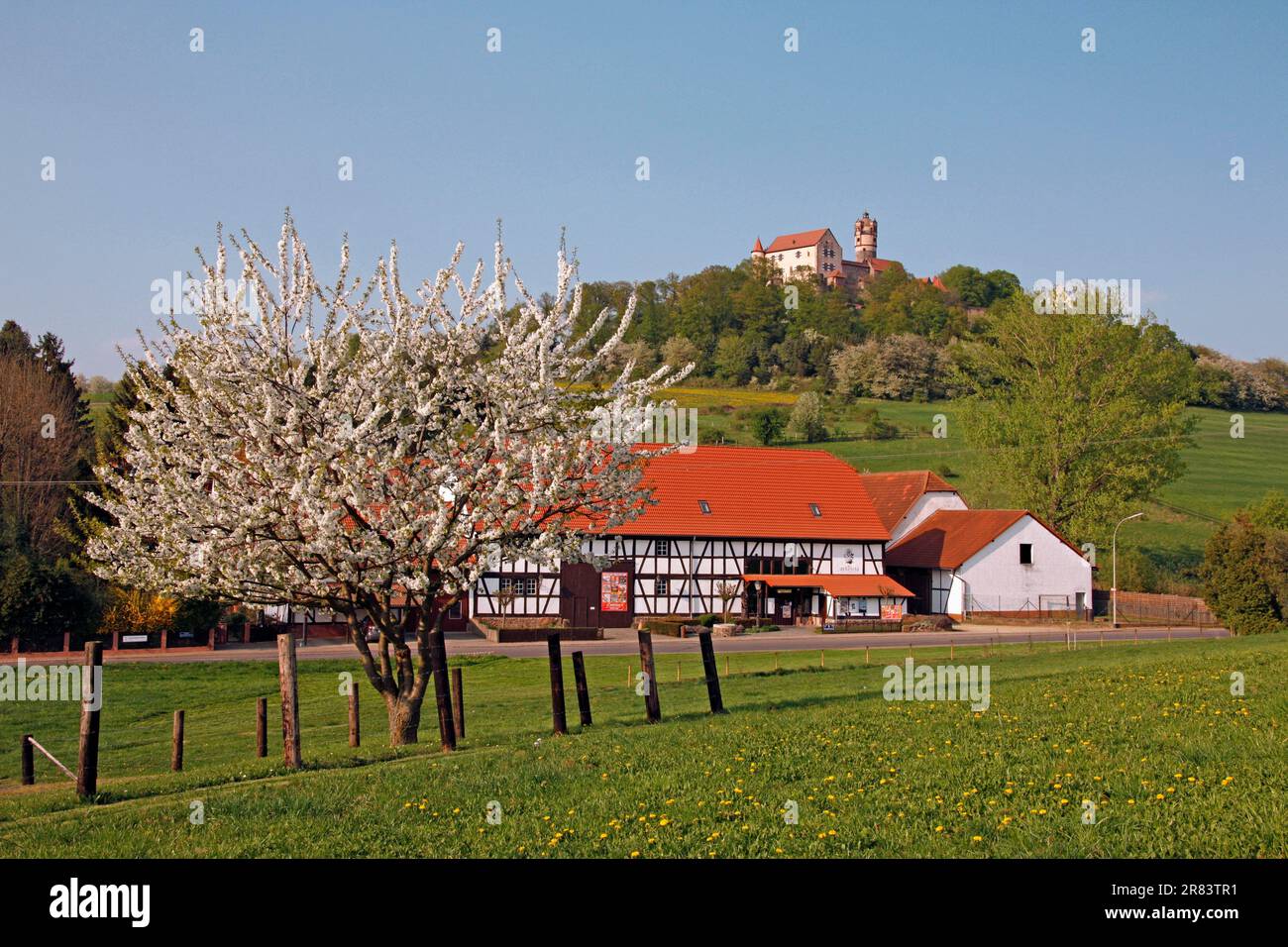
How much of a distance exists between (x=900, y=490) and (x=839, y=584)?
54.7 ft

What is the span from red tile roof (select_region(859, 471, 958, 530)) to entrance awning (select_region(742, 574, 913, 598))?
1177 cm

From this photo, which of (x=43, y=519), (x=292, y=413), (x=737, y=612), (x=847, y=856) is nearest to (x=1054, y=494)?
(x=737, y=612)

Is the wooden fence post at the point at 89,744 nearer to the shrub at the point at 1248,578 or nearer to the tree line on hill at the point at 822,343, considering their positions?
the shrub at the point at 1248,578

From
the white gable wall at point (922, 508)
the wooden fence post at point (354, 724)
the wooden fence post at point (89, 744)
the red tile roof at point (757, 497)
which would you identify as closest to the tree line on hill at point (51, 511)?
the wooden fence post at point (354, 724)

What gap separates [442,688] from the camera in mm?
16609

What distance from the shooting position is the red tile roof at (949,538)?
57.3m

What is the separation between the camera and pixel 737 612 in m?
53.3

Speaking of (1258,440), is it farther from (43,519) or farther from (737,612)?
(43,519)

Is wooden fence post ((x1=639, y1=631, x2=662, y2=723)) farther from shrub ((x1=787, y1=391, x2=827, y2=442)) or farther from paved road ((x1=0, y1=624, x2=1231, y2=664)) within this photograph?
shrub ((x1=787, y1=391, x2=827, y2=442))

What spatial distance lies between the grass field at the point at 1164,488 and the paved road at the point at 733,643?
19987 millimetres

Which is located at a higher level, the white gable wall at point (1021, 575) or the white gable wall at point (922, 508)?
the white gable wall at point (922, 508)

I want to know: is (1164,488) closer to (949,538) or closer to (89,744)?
(949,538)

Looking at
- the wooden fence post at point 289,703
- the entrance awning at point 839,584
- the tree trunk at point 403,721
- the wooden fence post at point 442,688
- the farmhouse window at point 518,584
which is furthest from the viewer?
the entrance awning at point 839,584
